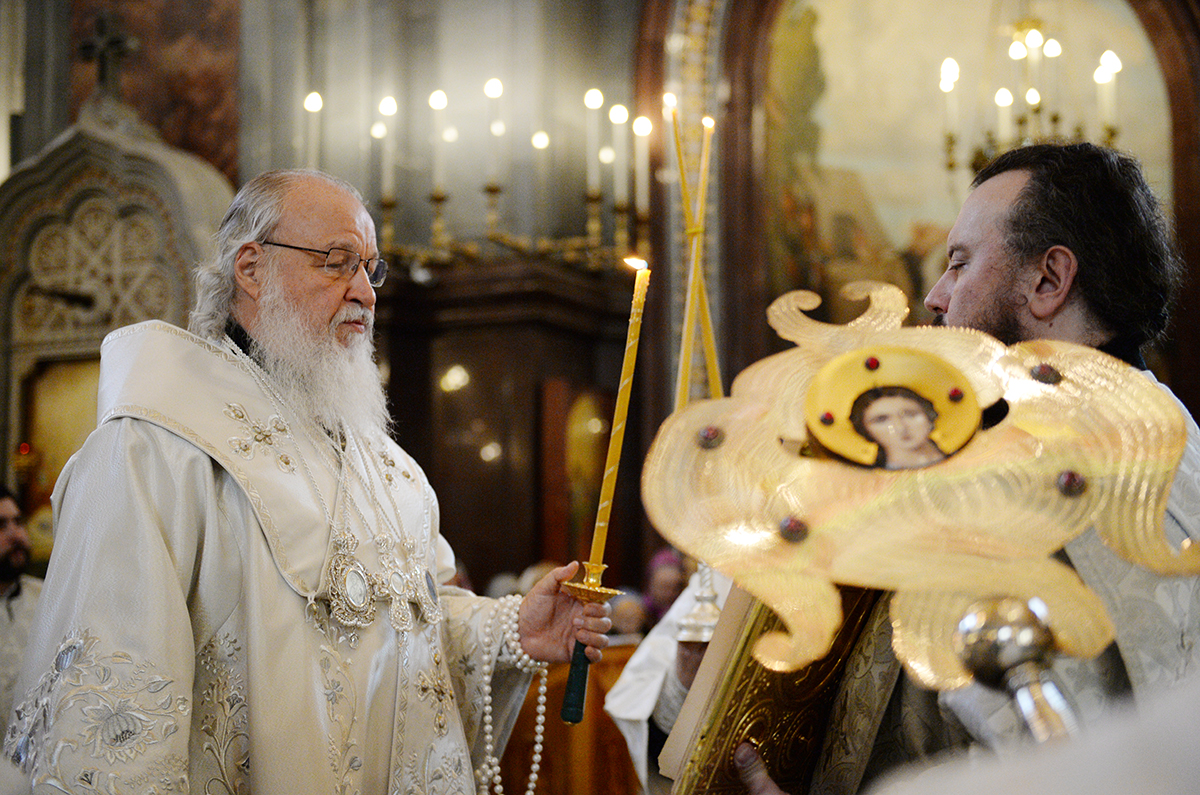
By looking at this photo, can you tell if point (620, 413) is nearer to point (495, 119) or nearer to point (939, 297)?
point (939, 297)

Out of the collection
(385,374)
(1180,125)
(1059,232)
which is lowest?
(385,374)

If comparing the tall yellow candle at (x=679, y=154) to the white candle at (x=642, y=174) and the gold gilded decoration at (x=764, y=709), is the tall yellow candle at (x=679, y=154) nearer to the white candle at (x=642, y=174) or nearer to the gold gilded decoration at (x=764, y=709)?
the gold gilded decoration at (x=764, y=709)

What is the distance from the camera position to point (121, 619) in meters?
1.86

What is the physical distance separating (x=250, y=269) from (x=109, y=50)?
603 cm

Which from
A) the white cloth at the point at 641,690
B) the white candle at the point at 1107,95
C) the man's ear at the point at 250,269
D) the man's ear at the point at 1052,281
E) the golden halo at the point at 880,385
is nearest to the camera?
the golden halo at the point at 880,385

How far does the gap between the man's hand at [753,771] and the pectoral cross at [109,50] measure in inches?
287

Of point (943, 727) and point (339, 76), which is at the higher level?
point (339, 76)

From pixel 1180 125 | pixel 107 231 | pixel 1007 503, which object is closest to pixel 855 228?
pixel 1180 125

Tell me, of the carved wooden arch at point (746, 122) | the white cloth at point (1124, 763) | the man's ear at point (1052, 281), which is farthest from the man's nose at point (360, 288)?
the carved wooden arch at point (746, 122)

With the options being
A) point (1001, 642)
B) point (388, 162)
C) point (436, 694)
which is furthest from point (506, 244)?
point (1001, 642)

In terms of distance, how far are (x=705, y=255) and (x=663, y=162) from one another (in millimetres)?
669

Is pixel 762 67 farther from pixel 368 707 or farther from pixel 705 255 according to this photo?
pixel 368 707

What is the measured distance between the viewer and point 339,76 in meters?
8.28

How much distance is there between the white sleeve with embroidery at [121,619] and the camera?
70.1 inches
